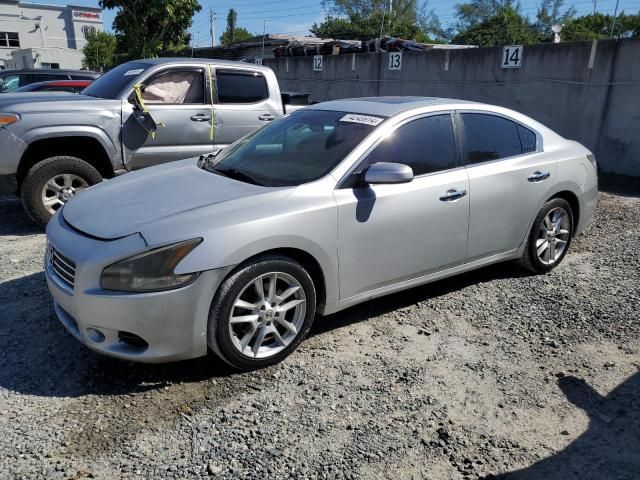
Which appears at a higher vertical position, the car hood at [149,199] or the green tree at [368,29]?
the green tree at [368,29]

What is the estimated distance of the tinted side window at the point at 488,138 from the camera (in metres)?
4.30

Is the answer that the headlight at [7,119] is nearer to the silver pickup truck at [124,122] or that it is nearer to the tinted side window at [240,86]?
the silver pickup truck at [124,122]

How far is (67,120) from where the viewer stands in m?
5.70

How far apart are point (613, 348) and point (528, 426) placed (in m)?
1.26

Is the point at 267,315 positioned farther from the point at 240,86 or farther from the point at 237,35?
the point at 237,35

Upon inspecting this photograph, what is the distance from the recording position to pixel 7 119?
548 centimetres

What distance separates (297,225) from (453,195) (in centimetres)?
134

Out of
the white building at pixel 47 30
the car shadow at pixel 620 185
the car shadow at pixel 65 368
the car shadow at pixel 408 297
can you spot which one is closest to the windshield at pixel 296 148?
the car shadow at pixel 408 297

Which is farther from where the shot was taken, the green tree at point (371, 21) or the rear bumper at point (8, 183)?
the green tree at point (371, 21)

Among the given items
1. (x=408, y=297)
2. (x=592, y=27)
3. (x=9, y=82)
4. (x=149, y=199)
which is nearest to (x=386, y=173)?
(x=408, y=297)

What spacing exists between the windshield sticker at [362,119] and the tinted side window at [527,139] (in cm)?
150

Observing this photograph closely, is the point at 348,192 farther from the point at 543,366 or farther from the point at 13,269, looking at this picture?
the point at 13,269

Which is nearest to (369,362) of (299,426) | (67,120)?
(299,426)

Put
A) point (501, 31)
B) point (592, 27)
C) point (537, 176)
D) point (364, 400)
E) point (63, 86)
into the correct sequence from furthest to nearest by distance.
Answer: point (592, 27)
point (501, 31)
point (63, 86)
point (537, 176)
point (364, 400)
